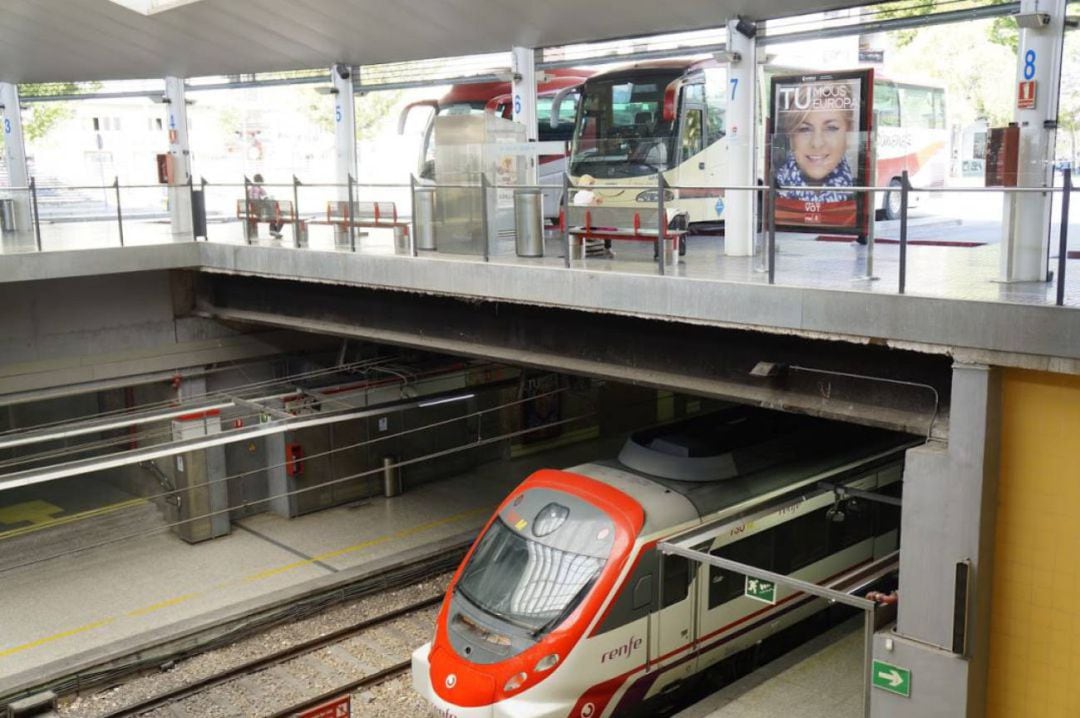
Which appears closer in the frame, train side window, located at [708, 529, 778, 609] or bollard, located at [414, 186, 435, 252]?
train side window, located at [708, 529, 778, 609]

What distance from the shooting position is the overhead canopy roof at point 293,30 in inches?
542

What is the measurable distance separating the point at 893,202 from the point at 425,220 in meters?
5.67

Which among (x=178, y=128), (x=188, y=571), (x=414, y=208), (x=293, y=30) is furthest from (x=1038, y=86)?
(x=178, y=128)

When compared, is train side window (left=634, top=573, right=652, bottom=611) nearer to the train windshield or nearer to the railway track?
the train windshield

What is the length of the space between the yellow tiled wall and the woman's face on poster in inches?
116

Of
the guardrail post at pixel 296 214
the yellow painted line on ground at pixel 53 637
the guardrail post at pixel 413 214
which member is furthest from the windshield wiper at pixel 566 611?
the guardrail post at pixel 296 214

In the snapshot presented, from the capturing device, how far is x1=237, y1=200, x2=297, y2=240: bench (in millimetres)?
14344

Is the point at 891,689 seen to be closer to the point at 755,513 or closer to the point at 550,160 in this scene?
the point at 755,513

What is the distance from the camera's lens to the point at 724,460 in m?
9.87

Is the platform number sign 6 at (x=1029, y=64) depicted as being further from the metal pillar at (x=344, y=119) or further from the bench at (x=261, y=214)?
the metal pillar at (x=344, y=119)

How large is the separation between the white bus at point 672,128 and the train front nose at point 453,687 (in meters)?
4.61

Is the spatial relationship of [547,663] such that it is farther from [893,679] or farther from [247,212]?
[247,212]

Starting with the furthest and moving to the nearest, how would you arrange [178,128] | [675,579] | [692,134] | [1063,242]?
[178,128] < [692,134] < [675,579] < [1063,242]

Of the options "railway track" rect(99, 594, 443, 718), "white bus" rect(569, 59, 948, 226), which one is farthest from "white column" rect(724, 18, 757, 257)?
"railway track" rect(99, 594, 443, 718)
